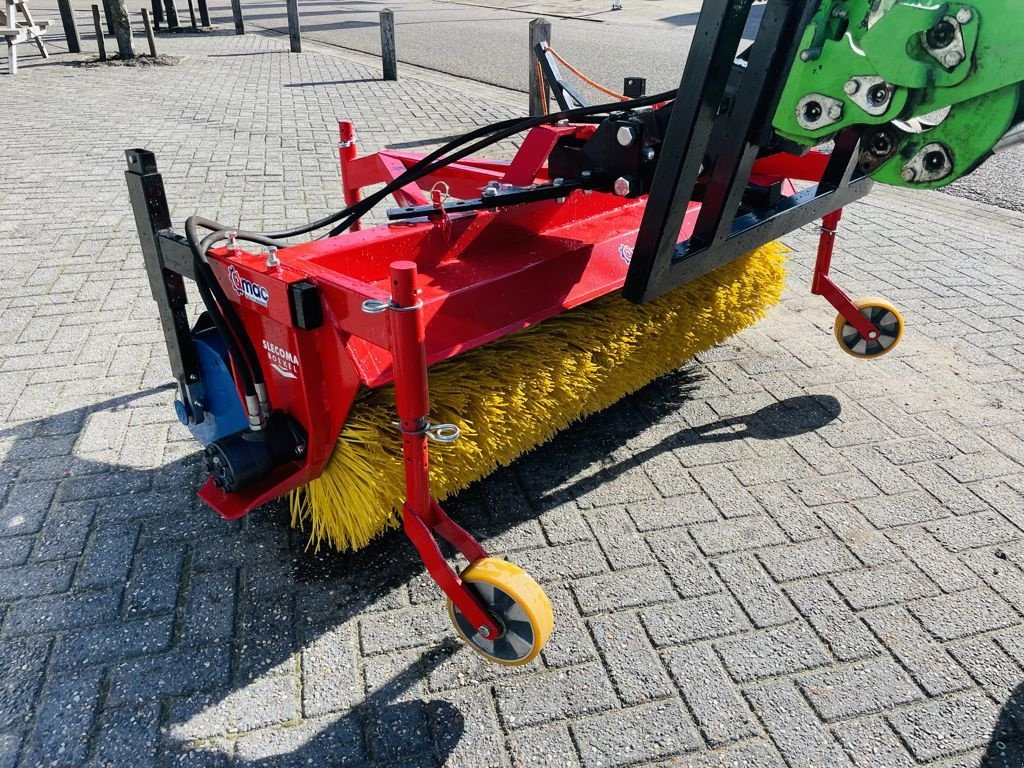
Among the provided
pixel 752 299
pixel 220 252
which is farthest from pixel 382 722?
pixel 752 299

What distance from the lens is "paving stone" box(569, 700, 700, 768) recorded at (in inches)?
76.6

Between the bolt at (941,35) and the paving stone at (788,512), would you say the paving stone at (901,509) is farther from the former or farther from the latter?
the bolt at (941,35)

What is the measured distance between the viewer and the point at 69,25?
1217cm

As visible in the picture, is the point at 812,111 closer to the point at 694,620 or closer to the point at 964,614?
the point at 694,620

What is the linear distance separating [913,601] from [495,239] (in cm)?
182

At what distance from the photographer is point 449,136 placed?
7.75 metres

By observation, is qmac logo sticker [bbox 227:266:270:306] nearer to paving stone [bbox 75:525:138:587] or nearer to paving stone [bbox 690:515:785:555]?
paving stone [bbox 75:525:138:587]

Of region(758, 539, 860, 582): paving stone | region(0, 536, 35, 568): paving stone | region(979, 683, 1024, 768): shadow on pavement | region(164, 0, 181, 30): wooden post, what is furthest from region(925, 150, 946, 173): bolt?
region(164, 0, 181, 30): wooden post

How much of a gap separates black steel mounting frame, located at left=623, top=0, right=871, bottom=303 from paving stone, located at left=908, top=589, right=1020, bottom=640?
1.26 m

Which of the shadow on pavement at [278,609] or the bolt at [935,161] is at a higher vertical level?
the bolt at [935,161]

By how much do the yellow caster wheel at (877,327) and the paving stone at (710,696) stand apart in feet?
6.67

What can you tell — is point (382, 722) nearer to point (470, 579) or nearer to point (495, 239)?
point (470, 579)

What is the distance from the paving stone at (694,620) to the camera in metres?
2.28

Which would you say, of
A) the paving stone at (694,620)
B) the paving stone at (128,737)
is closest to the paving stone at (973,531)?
the paving stone at (694,620)
